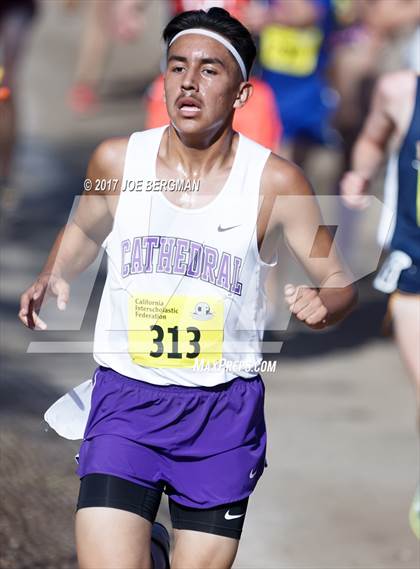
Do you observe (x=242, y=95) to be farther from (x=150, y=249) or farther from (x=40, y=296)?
(x=40, y=296)

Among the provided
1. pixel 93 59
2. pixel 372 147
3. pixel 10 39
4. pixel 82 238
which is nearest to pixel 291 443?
pixel 372 147

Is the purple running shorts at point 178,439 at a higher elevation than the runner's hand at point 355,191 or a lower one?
higher

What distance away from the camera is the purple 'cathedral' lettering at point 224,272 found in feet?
11.3

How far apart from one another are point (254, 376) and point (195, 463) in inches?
11.0

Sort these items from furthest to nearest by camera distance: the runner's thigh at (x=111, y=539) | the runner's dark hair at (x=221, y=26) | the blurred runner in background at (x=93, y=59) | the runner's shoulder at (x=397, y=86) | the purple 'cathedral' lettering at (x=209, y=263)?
the blurred runner in background at (x=93, y=59), the runner's shoulder at (x=397, y=86), the runner's dark hair at (x=221, y=26), the purple 'cathedral' lettering at (x=209, y=263), the runner's thigh at (x=111, y=539)

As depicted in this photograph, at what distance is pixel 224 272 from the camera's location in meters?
3.45

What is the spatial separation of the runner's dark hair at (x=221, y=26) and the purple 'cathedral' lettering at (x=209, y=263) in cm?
53

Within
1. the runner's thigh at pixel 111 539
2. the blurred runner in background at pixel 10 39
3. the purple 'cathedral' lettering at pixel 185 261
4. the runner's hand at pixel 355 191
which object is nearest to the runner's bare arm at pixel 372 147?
the runner's hand at pixel 355 191

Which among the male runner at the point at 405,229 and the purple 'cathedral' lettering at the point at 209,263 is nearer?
the purple 'cathedral' lettering at the point at 209,263

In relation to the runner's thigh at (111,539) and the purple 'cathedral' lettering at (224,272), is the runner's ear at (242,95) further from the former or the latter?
the runner's thigh at (111,539)

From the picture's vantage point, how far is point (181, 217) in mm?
3480

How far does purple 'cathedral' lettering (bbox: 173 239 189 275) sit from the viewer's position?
3.45m

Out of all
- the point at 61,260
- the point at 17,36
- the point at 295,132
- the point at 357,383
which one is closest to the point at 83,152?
the point at 17,36

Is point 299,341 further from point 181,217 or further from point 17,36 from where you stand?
Result: point 181,217
